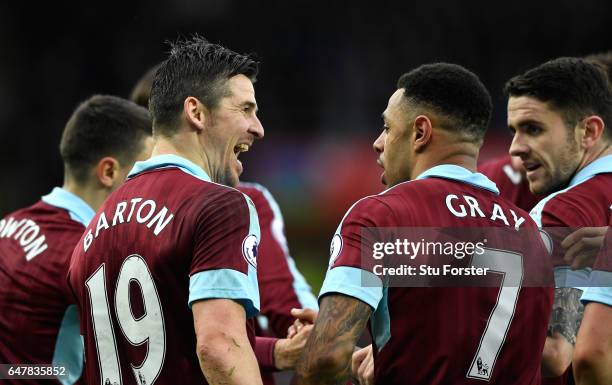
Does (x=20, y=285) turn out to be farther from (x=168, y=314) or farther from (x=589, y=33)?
(x=589, y=33)

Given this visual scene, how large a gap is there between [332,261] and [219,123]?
68cm

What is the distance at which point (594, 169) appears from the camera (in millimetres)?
3896

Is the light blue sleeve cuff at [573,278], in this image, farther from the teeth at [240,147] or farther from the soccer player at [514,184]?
the soccer player at [514,184]

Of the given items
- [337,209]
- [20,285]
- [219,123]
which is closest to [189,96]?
[219,123]

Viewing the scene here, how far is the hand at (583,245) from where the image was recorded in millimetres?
3545

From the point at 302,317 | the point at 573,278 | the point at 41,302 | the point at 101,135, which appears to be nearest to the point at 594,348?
the point at 573,278

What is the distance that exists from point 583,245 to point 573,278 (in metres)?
0.14

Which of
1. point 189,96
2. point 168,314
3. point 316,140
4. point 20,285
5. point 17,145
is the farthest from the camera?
point 316,140

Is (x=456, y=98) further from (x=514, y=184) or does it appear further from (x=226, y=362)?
(x=514, y=184)

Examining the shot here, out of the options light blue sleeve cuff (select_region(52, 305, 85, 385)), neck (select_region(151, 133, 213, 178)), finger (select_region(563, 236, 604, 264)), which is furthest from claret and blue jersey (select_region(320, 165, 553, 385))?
light blue sleeve cuff (select_region(52, 305, 85, 385))

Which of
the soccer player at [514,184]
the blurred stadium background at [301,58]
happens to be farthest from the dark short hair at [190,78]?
the blurred stadium background at [301,58]

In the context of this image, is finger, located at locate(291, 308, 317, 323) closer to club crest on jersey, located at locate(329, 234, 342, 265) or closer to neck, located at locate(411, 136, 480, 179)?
club crest on jersey, located at locate(329, 234, 342, 265)

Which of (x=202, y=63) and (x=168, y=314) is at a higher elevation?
(x=202, y=63)

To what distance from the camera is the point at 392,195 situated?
3.11 m
